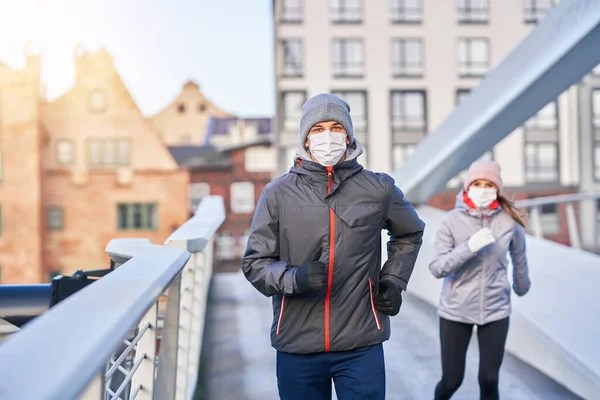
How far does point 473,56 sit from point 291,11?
953 cm

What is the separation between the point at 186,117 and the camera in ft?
198

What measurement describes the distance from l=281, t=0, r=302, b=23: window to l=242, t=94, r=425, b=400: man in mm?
32443

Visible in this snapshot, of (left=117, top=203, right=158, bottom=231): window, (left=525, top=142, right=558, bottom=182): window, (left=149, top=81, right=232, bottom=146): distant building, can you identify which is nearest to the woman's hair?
(left=525, top=142, right=558, bottom=182): window

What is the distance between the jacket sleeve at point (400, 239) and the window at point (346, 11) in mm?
32968

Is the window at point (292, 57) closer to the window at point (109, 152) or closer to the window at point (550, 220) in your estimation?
the window at point (550, 220)

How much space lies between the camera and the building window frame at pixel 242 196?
4088 cm

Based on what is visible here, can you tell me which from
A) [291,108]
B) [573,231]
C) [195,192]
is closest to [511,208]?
[573,231]

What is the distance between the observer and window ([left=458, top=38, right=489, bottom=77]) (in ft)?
117

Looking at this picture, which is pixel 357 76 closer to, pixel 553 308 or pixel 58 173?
pixel 58 173

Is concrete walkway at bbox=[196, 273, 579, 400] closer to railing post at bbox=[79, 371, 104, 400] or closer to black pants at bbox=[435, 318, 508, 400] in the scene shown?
black pants at bbox=[435, 318, 508, 400]

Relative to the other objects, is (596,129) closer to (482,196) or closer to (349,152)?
(482,196)

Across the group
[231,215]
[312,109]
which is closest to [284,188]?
[312,109]

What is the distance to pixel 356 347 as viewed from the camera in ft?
7.20

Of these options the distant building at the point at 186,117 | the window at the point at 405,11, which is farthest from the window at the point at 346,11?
the distant building at the point at 186,117
